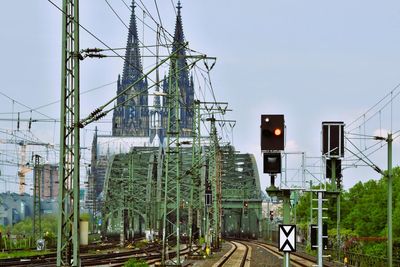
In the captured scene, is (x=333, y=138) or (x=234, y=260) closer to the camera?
(x=333, y=138)

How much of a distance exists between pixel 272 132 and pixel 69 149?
18.2 feet

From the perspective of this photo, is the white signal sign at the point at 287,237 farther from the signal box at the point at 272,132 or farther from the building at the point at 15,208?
the building at the point at 15,208

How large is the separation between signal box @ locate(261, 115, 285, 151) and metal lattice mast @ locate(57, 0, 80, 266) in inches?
194

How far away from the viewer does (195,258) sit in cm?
6612

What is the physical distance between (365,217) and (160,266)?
40061 millimetres

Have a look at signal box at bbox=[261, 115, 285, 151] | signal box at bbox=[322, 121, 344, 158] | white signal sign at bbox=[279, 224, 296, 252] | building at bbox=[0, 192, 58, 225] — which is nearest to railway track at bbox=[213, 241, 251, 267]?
signal box at bbox=[322, 121, 344, 158]

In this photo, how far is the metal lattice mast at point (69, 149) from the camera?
74.1ft

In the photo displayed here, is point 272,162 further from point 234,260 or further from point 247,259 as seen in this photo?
point 247,259

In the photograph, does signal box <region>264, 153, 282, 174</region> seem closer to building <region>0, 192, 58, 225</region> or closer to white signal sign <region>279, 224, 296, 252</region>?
white signal sign <region>279, 224, 296, 252</region>

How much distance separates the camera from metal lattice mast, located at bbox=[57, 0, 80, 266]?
22594mm

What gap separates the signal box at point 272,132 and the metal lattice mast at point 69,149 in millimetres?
4932

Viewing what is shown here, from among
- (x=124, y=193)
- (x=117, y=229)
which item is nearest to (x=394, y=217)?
(x=124, y=193)

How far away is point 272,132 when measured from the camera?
22.2 metres

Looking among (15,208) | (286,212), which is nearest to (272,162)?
(286,212)
